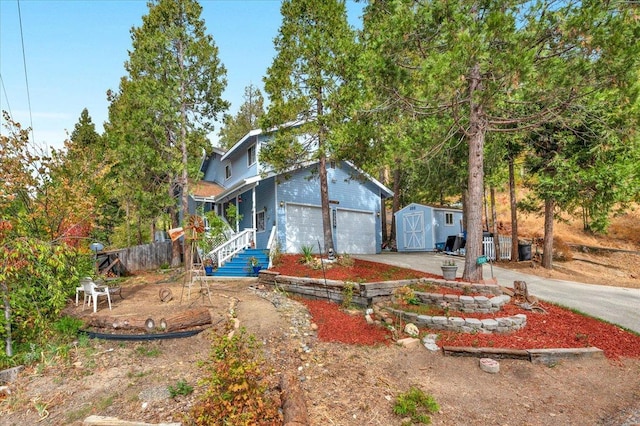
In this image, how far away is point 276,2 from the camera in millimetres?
11812

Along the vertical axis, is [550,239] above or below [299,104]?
below

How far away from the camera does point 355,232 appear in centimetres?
1708

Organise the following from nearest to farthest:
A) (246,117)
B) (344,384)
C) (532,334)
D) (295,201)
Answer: (344,384) → (532,334) → (295,201) → (246,117)

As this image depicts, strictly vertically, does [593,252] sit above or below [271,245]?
below

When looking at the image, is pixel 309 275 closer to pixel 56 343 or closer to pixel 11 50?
pixel 56 343

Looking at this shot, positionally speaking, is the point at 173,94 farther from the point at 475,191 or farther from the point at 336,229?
the point at 475,191

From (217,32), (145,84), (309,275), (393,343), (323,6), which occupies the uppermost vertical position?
(217,32)

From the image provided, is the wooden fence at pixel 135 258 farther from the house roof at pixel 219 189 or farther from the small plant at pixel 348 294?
the small plant at pixel 348 294

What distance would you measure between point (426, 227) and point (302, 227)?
827cm

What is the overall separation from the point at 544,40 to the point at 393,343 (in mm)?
6804

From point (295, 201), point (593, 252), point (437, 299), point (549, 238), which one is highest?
point (295, 201)

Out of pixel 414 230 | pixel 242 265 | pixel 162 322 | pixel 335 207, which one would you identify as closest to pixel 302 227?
pixel 335 207

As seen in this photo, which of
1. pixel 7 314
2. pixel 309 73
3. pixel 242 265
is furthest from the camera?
pixel 242 265

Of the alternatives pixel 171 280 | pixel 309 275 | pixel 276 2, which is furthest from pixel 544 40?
pixel 171 280
